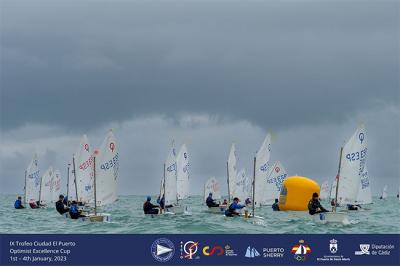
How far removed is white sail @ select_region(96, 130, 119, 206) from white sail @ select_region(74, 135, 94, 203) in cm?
270

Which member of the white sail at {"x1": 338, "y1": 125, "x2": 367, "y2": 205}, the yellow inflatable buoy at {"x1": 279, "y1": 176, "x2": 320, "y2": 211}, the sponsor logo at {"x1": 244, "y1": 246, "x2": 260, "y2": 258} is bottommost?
the sponsor logo at {"x1": 244, "y1": 246, "x2": 260, "y2": 258}

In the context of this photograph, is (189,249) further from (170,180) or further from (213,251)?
(170,180)

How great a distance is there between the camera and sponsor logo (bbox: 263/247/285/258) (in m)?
22.1

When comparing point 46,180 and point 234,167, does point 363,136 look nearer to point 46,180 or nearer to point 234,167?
point 234,167

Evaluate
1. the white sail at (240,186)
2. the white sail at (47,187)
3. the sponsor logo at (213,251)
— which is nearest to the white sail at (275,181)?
the white sail at (240,186)

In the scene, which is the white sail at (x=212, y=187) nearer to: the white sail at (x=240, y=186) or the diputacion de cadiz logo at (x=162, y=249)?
the white sail at (x=240, y=186)

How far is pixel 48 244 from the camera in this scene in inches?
888

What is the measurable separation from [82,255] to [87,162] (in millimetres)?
25627

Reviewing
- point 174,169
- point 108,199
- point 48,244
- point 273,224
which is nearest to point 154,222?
point 108,199

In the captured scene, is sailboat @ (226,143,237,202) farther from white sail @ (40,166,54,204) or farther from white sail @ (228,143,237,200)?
white sail @ (40,166,54,204)

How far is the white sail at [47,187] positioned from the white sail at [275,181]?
90.0ft

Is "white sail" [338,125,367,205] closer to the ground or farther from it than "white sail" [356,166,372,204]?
farther from it

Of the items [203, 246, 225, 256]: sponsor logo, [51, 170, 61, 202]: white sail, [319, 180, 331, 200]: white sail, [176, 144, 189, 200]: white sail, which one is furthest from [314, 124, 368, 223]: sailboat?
[319, 180, 331, 200]: white sail

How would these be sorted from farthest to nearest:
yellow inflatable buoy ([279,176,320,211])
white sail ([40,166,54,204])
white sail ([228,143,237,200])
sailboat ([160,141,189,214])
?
1. white sail ([40,166,54,204])
2. white sail ([228,143,237,200])
3. sailboat ([160,141,189,214])
4. yellow inflatable buoy ([279,176,320,211])
